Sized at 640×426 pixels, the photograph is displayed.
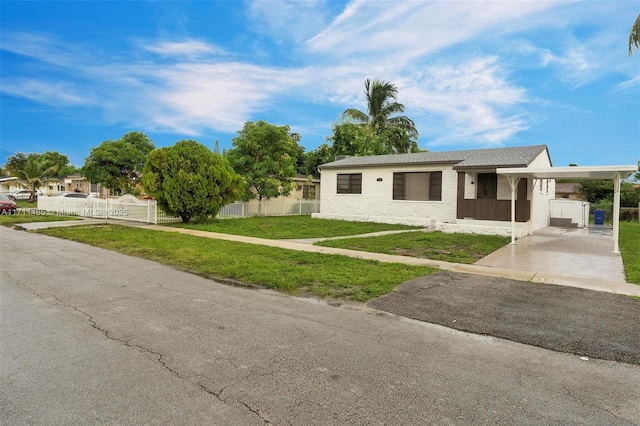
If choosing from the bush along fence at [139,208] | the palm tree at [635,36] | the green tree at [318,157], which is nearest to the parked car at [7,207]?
the bush along fence at [139,208]

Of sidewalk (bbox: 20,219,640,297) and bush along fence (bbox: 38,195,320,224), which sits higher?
bush along fence (bbox: 38,195,320,224)

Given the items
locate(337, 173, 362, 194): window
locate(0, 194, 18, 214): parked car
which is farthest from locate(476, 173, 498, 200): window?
locate(0, 194, 18, 214): parked car

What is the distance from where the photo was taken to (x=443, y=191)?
60.9ft

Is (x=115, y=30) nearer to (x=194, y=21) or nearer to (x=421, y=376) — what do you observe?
(x=194, y=21)

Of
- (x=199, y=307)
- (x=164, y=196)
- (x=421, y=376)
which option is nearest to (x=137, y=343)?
(x=199, y=307)

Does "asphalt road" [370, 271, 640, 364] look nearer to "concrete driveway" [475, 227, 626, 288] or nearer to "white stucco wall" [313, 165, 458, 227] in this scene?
"concrete driveway" [475, 227, 626, 288]

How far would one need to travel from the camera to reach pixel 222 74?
19.9 meters

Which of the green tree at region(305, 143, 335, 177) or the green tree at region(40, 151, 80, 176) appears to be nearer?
the green tree at region(305, 143, 335, 177)

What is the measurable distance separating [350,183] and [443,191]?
5.58 meters

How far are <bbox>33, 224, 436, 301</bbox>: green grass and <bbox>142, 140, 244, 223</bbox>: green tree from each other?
445cm

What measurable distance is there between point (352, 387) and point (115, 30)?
2031cm

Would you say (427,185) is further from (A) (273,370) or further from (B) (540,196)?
(A) (273,370)

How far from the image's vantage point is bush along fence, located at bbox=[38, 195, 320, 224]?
1911 centimetres

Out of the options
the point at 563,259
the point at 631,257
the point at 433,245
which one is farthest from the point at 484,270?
the point at 631,257
